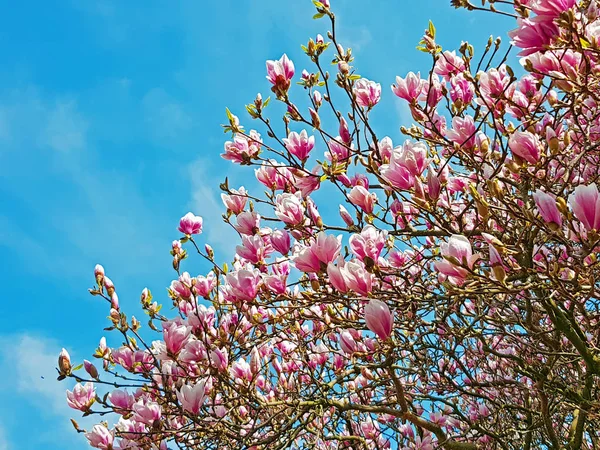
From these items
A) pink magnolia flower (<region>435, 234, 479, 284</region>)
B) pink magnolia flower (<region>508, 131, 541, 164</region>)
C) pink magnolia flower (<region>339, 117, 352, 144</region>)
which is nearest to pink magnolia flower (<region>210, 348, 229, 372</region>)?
pink magnolia flower (<region>339, 117, 352, 144</region>)

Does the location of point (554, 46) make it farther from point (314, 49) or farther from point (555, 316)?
point (555, 316)

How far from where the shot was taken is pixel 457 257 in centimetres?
186

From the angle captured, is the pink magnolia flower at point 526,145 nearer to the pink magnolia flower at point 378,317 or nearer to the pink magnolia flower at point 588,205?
the pink magnolia flower at point 588,205

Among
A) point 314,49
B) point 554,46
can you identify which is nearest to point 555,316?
point 554,46

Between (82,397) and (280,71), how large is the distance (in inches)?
79.7

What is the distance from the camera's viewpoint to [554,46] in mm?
2066

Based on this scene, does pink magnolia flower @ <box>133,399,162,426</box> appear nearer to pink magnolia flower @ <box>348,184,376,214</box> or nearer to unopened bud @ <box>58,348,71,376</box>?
unopened bud @ <box>58,348,71,376</box>

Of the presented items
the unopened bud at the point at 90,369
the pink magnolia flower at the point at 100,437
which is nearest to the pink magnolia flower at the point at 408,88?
the unopened bud at the point at 90,369

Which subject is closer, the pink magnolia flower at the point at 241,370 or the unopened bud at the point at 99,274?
the pink magnolia flower at the point at 241,370

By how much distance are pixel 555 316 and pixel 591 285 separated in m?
0.74

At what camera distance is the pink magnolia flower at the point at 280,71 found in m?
2.56

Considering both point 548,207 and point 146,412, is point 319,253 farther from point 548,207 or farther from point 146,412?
point 146,412

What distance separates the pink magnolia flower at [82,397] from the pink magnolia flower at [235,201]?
1.23m

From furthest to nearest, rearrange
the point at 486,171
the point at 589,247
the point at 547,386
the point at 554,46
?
the point at 547,386, the point at 486,171, the point at 554,46, the point at 589,247
